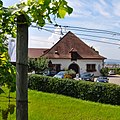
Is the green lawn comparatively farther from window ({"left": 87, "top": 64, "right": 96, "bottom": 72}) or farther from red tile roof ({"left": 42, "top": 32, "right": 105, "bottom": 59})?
window ({"left": 87, "top": 64, "right": 96, "bottom": 72})

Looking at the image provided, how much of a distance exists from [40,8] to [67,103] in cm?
1158

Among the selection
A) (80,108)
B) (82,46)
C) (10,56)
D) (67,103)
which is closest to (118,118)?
(80,108)

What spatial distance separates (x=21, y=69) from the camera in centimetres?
240

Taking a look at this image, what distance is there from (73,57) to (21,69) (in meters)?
47.7

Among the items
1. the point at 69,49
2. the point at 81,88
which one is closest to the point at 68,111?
the point at 81,88

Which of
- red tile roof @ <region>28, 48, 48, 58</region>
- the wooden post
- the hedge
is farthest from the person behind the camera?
red tile roof @ <region>28, 48, 48, 58</region>

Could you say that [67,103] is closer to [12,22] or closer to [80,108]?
[80,108]

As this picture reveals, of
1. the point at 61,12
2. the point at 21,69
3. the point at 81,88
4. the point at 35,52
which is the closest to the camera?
the point at 61,12

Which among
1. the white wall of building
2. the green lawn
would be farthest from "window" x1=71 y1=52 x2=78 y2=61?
the green lawn

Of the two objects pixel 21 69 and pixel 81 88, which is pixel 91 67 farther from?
pixel 21 69

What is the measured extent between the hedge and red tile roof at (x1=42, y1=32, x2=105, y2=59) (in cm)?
3007

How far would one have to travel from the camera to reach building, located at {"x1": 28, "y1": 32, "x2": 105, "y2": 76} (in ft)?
162

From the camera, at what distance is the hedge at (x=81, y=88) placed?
14.5 metres

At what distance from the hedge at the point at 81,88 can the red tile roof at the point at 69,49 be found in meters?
30.1
